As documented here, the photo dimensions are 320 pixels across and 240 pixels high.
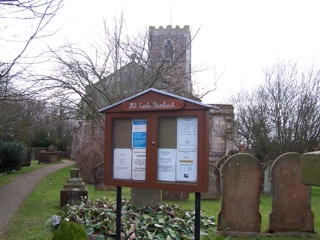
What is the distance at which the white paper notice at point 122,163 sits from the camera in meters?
5.38

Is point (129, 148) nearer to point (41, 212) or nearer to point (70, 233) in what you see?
point (70, 233)

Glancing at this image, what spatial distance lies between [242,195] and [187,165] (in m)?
4.19

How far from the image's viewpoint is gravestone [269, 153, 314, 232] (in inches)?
353

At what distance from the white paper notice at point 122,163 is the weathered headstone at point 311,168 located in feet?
11.4

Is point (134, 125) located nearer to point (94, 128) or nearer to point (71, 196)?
point (71, 196)

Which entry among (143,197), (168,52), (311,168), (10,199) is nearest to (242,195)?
(143,197)

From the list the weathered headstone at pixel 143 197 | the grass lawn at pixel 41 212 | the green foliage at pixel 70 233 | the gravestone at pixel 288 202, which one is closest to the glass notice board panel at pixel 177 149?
the green foliage at pixel 70 233

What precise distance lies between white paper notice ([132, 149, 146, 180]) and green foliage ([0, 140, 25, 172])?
21.7 m

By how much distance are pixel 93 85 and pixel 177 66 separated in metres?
3.96

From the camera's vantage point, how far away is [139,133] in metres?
5.39

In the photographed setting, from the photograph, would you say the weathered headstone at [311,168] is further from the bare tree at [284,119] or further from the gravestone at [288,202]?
the bare tree at [284,119]

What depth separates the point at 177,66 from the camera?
62.8ft

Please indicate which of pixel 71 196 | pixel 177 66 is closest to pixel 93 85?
pixel 177 66

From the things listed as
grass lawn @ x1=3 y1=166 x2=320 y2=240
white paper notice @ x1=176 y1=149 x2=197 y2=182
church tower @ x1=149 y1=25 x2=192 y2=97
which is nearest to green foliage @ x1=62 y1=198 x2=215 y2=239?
grass lawn @ x1=3 y1=166 x2=320 y2=240
